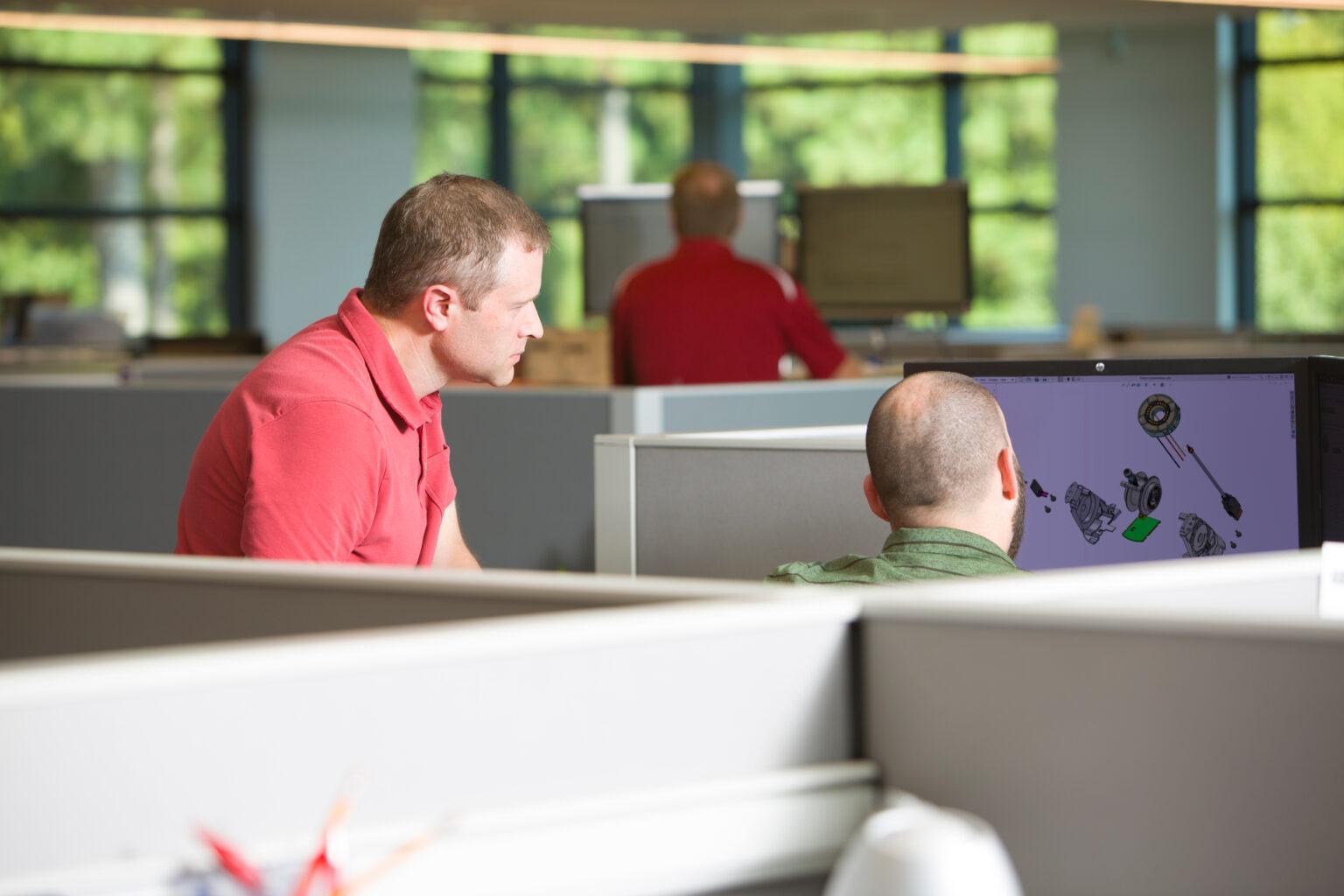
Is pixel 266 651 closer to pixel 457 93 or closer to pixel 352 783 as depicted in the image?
pixel 352 783

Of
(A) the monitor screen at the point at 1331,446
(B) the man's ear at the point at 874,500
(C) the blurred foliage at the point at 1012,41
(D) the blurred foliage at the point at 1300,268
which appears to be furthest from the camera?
(C) the blurred foliage at the point at 1012,41

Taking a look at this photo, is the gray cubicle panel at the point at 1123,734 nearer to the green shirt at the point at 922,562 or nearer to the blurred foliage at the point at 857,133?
the green shirt at the point at 922,562

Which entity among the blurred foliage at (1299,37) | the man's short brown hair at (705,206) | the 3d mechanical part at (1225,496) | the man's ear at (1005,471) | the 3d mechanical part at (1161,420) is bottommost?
the 3d mechanical part at (1225,496)

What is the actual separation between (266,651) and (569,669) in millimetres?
126

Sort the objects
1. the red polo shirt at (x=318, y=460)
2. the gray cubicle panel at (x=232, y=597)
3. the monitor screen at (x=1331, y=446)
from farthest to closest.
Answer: the monitor screen at (x=1331, y=446) < the red polo shirt at (x=318, y=460) < the gray cubicle panel at (x=232, y=597)

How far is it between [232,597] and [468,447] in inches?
93.1

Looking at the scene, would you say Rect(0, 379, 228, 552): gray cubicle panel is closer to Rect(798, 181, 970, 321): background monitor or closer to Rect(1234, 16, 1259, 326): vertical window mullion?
Rect(798, 181, 970, 321): background monitor

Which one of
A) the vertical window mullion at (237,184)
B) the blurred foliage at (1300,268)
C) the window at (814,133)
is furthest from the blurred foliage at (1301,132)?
the vertical window mullion at (237,184)

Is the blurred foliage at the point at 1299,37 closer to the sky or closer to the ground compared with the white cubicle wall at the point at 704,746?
closer to the sky

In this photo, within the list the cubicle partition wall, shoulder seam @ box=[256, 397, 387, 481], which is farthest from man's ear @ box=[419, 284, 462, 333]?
the cubicle partition wall

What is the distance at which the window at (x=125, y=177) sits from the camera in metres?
9.16

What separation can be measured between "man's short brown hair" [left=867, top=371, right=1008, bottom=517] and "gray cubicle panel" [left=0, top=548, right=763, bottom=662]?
75 cm

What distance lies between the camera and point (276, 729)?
2.25 ft

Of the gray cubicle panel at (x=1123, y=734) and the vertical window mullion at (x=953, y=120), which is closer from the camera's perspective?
the gray cubicle panel at (x=1123, y=734)
